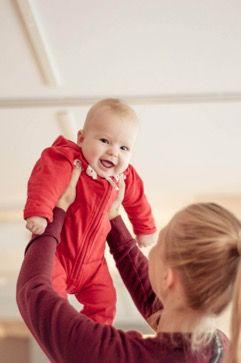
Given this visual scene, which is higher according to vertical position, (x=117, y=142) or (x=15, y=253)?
(x=117, y=142)

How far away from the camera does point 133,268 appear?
1.15 m

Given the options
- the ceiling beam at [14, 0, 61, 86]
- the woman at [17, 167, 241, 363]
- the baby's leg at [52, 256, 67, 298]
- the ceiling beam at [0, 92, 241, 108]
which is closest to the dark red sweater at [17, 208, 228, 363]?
the woman at [17, 167, 241, 363]

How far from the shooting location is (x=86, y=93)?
76.0 inches

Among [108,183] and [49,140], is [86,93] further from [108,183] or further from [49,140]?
[108,183]

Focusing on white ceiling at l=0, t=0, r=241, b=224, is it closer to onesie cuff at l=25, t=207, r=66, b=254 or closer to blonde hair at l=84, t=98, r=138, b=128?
blonde hair at l=84, t=98, r=138, b=128

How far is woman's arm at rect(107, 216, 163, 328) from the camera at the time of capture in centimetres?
114

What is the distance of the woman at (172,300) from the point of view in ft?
2.97

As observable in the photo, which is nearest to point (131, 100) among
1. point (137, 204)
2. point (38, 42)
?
point (38, 42)

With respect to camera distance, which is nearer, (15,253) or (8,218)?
(8,218)

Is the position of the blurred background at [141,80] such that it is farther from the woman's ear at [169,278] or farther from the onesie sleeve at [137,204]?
the woman's ear at [169,278]

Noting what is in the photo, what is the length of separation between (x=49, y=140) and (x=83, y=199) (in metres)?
1.13

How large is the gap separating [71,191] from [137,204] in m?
0.19

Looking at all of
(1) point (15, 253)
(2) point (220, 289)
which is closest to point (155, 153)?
(1) point (15, 253)

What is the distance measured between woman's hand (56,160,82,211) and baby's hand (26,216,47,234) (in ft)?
0.23
